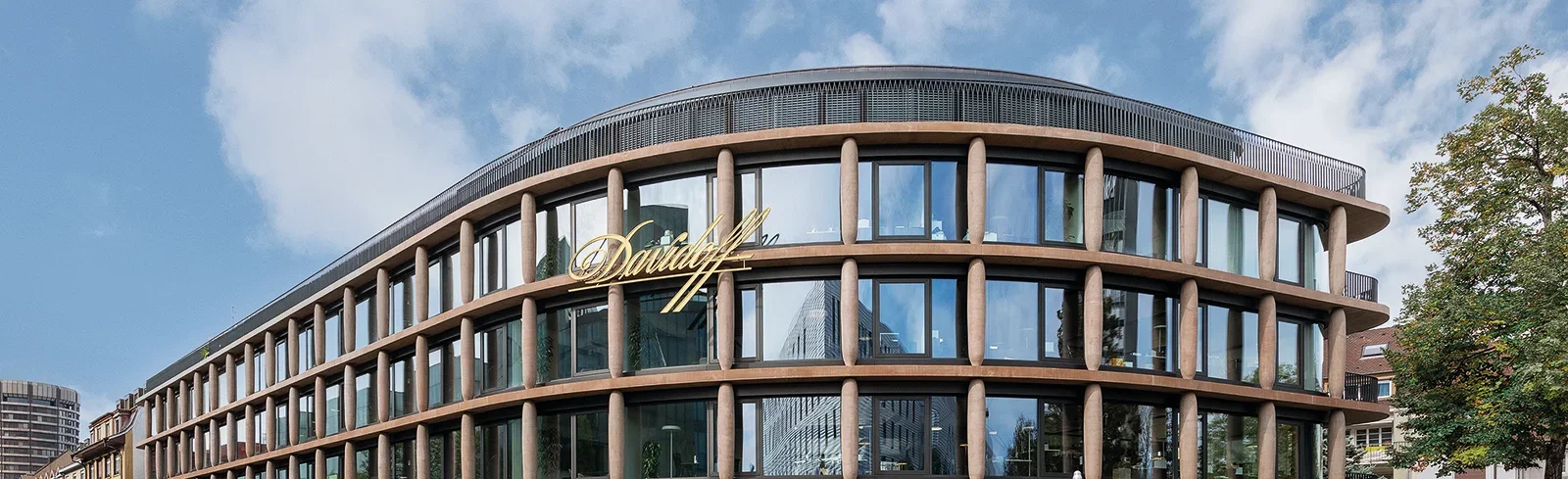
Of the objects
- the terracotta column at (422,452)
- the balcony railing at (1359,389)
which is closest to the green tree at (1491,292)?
the balcony railing at (1359,389)

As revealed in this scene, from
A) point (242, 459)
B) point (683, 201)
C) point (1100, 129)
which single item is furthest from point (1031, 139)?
point (242, 459)

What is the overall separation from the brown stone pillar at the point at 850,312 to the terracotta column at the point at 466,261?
1181cm

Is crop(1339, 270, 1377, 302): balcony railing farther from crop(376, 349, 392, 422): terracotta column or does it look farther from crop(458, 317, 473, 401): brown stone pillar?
crop(376, 349, 392, 422): terracotta column

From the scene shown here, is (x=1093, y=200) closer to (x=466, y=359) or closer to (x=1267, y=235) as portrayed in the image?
(x=1267, y=235)

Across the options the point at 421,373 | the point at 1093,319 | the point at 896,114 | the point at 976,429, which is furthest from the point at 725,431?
the point at 421,373

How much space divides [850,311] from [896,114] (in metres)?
4.80

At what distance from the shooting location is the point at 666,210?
1308 inches

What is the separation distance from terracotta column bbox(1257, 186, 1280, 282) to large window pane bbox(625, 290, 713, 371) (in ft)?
46.4

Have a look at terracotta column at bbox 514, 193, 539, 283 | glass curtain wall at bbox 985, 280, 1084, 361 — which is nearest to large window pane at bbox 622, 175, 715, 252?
terracotta column at bbox 514, 193, 539, 283

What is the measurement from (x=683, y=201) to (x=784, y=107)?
11.5 ft

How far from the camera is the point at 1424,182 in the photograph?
39.1m

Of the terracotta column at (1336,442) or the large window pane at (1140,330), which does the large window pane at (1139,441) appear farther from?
the terracotta column at (1336,442)

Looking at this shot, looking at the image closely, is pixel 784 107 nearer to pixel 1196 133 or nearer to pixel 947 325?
pixel 947 325

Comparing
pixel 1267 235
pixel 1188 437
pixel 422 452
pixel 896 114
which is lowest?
pixel 422 452
